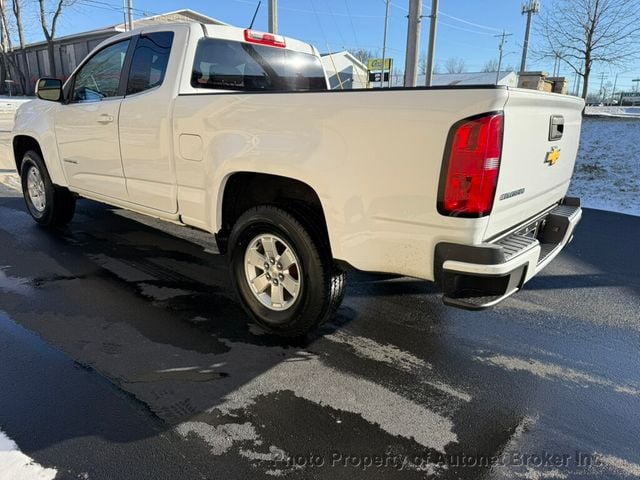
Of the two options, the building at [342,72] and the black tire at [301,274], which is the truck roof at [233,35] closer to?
the building at [342,72]

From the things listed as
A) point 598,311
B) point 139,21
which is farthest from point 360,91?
point 139,21

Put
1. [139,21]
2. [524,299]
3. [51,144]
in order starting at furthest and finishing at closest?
[139,21] → [51,144] → [524,299]

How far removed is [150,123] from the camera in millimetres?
3723

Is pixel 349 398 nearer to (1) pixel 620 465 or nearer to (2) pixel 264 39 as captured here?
(1) pixel 620 465

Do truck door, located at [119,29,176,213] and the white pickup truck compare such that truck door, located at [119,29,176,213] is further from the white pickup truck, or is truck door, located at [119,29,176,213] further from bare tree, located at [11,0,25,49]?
bare tree, located at [11,0,25,49]

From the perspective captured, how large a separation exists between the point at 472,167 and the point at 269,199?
152cm

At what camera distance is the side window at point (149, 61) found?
Result: 12.6 ft

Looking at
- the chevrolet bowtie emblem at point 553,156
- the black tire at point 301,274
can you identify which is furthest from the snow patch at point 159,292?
the chevrolet bowtie emblem at point 553,156

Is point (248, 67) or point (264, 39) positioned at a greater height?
point (264, 39)

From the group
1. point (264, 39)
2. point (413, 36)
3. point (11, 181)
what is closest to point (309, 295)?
point (264, 39)

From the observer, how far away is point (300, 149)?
276cm

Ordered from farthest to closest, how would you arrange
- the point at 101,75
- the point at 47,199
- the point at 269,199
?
1. the point at 47,199
2. the point at 101,75
3. the point at 269,199

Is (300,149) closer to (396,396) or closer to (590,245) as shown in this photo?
(396,396)

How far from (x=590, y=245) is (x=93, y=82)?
5.89 m
